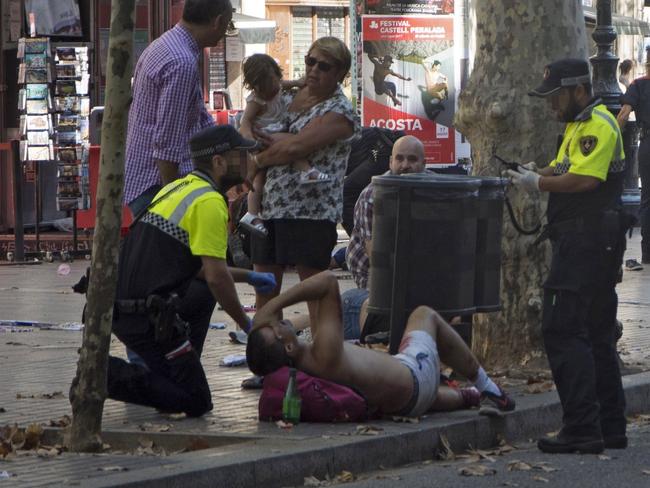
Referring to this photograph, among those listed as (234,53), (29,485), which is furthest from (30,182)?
(29,485)

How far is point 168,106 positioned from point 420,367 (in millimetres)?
1823

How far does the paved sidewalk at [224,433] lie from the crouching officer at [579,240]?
0.53 meters

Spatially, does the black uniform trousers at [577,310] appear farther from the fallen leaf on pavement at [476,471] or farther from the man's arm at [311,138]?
the man's arm at [311,138]

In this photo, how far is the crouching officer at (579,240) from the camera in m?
7.76

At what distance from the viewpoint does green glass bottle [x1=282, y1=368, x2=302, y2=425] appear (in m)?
7.68

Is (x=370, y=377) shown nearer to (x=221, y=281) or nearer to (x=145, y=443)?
(x=221, y=281)

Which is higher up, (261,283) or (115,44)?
(115,44)

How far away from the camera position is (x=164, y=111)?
8.56 meters

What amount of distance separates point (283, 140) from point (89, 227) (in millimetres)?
10433

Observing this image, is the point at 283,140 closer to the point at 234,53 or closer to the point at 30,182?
the point at 30,182

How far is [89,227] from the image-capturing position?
762 inches

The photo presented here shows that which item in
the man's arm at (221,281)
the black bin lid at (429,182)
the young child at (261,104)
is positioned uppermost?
the young child at (261,104)

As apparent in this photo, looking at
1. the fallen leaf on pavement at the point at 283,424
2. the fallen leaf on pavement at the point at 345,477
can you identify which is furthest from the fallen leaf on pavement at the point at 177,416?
the fallen leaf on pavement at the point at 345,477

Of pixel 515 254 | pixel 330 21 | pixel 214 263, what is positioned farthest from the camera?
pixel 330 21
